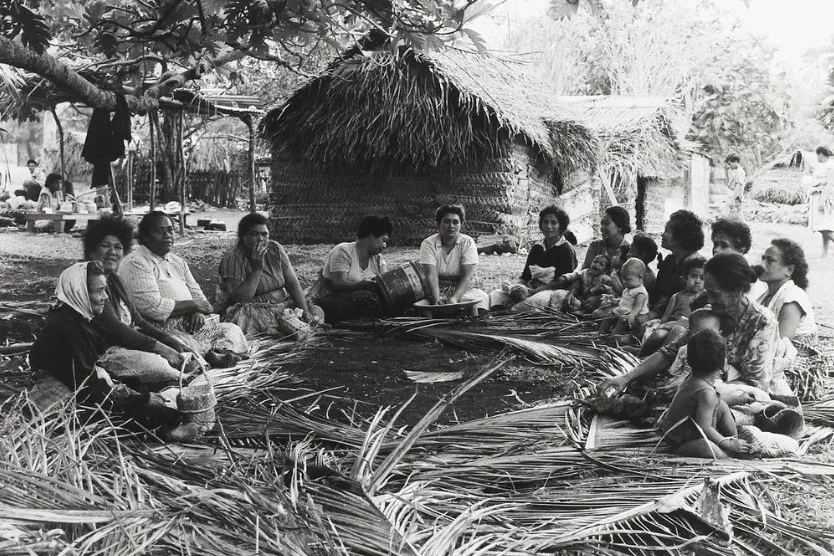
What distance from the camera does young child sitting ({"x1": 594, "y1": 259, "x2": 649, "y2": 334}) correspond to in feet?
19.0

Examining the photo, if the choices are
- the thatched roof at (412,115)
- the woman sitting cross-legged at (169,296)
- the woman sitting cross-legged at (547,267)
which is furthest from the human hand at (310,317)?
the thatched roof at (412,115)

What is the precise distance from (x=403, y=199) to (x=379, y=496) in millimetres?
9588

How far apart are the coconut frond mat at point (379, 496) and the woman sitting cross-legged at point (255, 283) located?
2357mm

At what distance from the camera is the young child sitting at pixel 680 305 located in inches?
191

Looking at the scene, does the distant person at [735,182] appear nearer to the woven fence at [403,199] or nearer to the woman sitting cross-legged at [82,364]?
the woven fence at [403,199]

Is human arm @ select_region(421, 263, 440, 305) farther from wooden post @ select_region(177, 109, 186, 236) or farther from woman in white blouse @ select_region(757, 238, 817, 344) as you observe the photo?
wooden post @ select_region(177, 109, 186, 236)

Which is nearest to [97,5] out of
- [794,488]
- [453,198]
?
[794,488]

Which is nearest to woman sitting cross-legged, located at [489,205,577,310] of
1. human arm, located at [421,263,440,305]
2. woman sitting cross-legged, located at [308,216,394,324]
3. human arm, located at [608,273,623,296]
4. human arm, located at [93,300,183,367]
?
human arm, located at [608,273,623,296]

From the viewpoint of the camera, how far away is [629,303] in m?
5.88

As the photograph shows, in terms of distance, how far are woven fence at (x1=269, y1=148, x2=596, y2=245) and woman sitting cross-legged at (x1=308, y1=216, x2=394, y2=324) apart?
5.13 metres

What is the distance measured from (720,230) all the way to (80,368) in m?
3.41

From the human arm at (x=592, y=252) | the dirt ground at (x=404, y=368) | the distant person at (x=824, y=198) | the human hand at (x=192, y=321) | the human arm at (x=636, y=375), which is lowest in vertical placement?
the dirt ground at (x=404, y=368)

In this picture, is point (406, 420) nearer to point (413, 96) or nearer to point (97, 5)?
point (97, 5)

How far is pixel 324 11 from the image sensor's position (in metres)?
4.18
